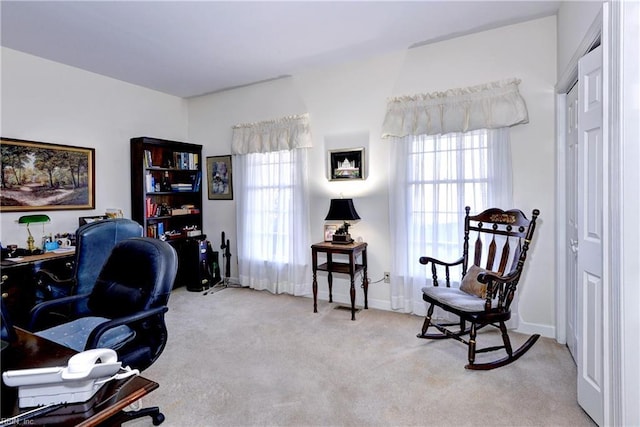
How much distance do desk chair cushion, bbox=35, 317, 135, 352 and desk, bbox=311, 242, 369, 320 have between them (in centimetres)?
207

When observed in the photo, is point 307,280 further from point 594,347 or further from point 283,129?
point 594,347

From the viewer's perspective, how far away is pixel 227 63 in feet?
12.6

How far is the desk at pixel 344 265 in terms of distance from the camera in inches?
137

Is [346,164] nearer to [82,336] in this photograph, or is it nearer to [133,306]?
[133,306]

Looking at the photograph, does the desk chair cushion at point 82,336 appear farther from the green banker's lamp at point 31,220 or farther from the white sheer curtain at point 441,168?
the white sheer curtain at point 441,168

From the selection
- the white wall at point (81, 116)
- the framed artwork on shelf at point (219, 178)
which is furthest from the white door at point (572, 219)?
the white wall at point (81, 116)

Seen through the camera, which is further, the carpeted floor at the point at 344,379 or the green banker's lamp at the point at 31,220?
the green banker's lamp at the point at 31,220

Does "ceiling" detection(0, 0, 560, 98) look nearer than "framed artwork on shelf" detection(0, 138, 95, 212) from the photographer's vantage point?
Yes

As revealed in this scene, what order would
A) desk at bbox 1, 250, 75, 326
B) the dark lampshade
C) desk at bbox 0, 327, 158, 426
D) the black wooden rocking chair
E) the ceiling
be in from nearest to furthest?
desk at bbox 0, 327, 158, 426 → the black wooden rocking chair → the ceiling → desk at bbox 1, 250, 75, 326 → the dark lampshade

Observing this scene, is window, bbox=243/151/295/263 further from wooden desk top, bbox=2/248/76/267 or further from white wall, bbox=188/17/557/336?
wooden desk top, bbox=2/248/76/267

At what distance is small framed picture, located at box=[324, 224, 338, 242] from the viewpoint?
400cm

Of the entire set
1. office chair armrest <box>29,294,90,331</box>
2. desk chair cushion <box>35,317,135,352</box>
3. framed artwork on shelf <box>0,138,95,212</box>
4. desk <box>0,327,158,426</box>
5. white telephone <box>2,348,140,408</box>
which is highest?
framed artwork on shelf <box>0,138,95,212</box>

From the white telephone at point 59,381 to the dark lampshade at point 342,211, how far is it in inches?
112

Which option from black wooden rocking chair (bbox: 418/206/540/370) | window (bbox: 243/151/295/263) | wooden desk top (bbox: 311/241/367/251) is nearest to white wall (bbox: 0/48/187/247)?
window (bbox: 243/151/295/263)
